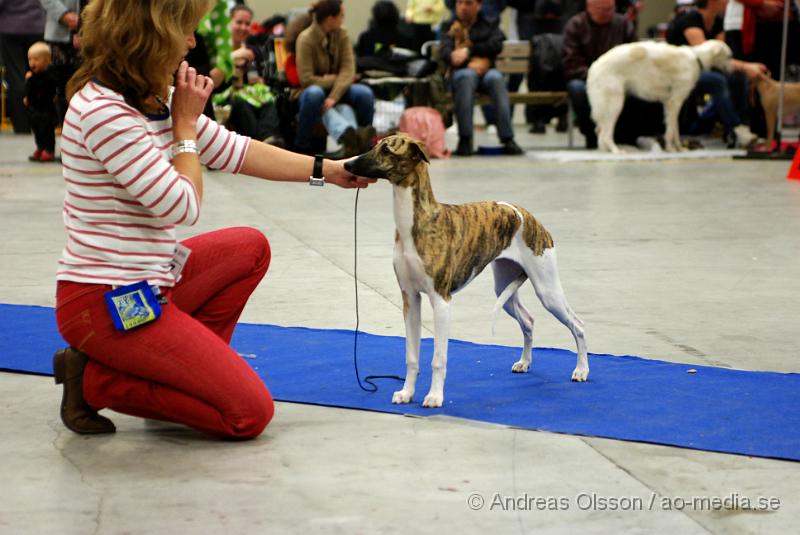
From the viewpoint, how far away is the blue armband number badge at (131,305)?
2.93 meters

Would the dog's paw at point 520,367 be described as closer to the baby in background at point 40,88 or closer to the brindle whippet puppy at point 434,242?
the brindle whippet puppy at point 434,242

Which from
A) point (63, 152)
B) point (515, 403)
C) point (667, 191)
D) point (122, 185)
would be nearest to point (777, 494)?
point (515, 403)

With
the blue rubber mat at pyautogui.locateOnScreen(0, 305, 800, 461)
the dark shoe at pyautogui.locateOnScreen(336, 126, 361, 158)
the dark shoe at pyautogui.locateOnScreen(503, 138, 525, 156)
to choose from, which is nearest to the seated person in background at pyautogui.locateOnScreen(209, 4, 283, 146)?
the dark shoe at pyautogui.locateOnScreen(336, 126, 361, 158)

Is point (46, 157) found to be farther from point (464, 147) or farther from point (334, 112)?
point (464, 147)

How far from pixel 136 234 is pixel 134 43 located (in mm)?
477

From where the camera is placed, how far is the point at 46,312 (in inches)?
179

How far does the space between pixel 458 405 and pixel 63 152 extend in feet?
4.21

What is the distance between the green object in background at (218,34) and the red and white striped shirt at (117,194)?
618 centimetres

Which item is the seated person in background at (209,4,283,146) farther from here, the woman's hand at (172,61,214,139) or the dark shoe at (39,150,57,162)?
the woman's hand at (172,61,214,139)

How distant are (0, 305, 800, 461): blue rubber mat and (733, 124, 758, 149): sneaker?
8.67 meters

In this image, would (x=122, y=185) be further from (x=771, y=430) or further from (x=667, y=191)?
(x=667, y=191)

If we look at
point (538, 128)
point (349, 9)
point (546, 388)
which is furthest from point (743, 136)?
point (349, 9)

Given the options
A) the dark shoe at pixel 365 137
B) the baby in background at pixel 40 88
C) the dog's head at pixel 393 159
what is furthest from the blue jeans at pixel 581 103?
the dog's head at pixel 393 159

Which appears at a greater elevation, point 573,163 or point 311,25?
point 311,25
